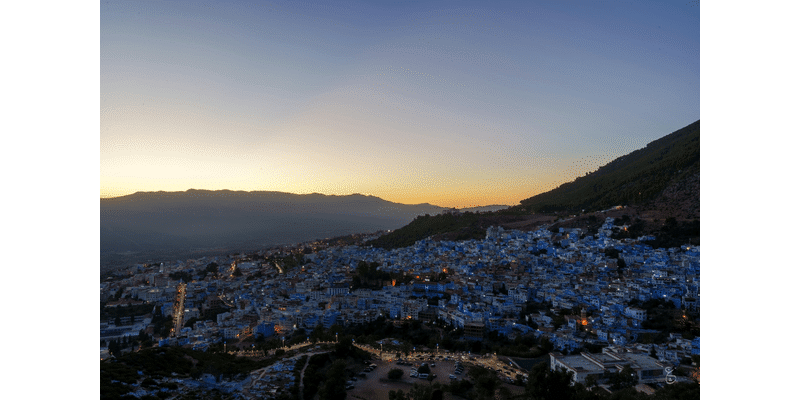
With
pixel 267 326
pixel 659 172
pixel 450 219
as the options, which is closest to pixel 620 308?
pixel 267 326

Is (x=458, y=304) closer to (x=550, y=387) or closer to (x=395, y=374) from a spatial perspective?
(x=395, y=374)

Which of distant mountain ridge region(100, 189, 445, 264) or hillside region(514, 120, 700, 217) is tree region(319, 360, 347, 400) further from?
distant mountain ridge region(100, 189, 445, 264)

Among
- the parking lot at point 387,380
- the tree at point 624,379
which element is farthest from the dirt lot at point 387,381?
the tree at point 624,379

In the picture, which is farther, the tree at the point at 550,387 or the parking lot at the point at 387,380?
the parking lot at the point at 387,380

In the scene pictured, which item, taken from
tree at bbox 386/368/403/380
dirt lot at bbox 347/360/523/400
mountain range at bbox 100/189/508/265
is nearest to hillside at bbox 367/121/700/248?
mountain range at bbox 100/189/508/265

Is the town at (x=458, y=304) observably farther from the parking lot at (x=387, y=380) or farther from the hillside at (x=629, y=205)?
the hillside at (x=629, y=205)

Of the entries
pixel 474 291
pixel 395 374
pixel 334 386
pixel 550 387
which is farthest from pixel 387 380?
pixel 474 291
